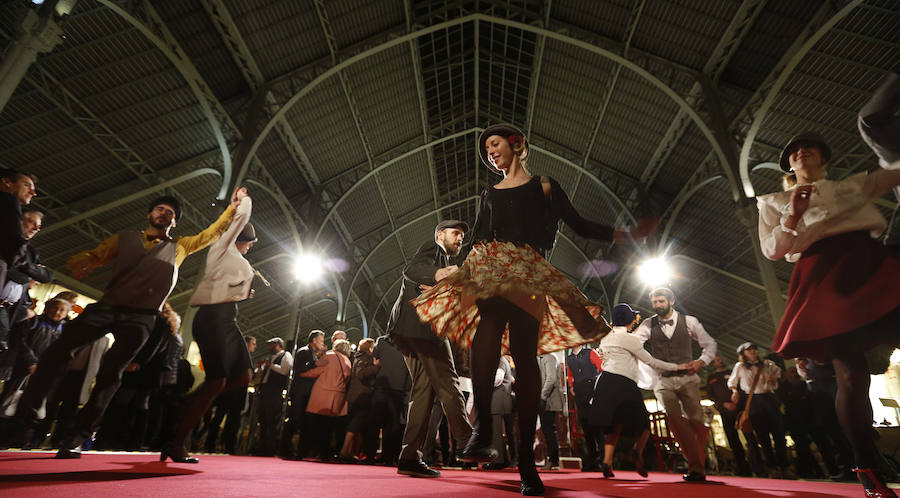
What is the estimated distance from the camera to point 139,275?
2471mm

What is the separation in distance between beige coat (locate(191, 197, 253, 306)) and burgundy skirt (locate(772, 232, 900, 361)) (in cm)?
264

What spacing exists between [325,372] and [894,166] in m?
4.97

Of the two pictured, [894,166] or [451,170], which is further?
[451,170]

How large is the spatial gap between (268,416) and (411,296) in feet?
14.4

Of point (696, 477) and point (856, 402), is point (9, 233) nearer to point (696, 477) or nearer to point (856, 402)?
point (856, 402)

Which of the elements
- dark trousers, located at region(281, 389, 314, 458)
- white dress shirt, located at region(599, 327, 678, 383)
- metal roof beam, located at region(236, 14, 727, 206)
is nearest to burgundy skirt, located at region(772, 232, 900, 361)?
white dress shirt, located at region(599, 327, 678, 383)

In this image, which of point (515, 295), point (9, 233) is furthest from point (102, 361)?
point (515, 295)

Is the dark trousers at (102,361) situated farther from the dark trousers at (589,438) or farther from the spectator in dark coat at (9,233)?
the dark trousers at (589,438)

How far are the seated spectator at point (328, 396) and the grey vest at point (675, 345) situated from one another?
134 inches

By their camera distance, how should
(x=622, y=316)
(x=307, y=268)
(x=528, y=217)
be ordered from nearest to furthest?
(x=528, y=217), (x=622, y=316), (x=307, y=268)

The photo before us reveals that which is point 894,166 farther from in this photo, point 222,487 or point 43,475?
point 43,475

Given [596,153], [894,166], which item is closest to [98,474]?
[894,166]

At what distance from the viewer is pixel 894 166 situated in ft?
5.50

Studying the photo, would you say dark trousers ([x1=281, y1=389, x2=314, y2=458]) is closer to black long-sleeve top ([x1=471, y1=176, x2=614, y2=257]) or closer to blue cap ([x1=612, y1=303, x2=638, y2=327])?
blue cap ([x1=612, y1=303, x2=638, y2=327])
